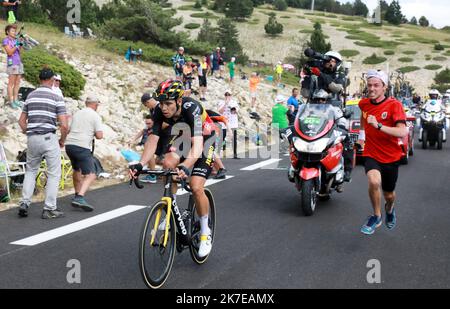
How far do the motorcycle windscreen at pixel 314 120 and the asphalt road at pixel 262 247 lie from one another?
1294 mm

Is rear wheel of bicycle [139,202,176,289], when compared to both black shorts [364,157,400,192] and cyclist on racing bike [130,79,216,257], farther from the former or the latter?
black shorts [364,157,400,192]

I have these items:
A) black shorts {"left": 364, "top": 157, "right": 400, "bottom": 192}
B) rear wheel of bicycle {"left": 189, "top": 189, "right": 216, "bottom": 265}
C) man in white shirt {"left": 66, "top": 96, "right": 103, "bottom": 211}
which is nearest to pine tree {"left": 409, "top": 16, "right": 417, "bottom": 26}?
man in white shirt {"left": 66, "top": 96, "right": 103, "bottom": 211}

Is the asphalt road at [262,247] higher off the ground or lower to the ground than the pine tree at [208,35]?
lower

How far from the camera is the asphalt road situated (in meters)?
5.44

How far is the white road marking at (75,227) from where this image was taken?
6789mm

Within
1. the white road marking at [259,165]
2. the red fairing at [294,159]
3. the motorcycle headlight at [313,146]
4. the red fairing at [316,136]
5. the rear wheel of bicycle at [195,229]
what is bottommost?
the white road marking at [259,165]

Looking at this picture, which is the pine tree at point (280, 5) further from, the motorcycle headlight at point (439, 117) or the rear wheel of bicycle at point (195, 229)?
the rear wheel of bicycle at point (195, 229)

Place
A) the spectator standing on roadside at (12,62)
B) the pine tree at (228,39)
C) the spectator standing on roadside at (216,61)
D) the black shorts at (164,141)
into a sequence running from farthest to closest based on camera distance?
1. the pine tree at (228,39)
2. the spectator standing on roadside at (216,61)
3. the spectator standing on roadside at (12,62)
4. the black shorts at (164,141)

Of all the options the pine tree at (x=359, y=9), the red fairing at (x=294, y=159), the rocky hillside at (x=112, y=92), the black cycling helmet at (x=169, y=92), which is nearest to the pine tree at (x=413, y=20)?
the pine tree at (x=359, y=9)

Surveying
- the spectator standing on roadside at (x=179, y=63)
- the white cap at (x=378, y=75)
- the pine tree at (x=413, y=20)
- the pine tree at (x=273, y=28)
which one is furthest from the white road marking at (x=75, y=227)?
the pine tree at (x=413, y=20)

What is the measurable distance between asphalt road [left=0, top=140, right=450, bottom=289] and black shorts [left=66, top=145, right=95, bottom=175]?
2.07ft

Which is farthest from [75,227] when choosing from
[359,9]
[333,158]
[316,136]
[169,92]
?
[359,9]
